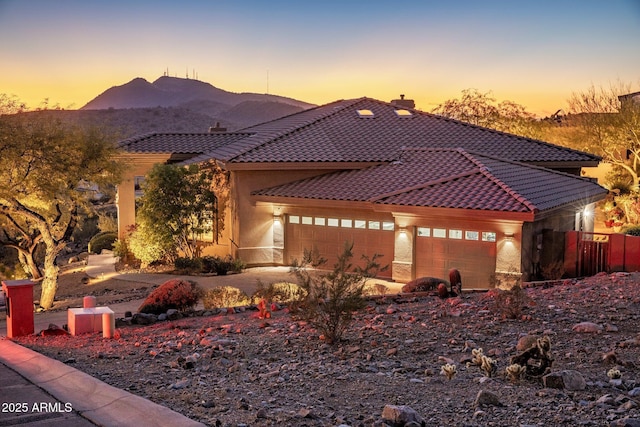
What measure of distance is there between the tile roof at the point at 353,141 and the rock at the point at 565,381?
18.1m

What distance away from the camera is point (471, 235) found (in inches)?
819

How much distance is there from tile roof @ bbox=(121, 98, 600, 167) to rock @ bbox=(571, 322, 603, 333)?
52.3ft

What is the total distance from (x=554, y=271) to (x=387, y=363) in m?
13.1

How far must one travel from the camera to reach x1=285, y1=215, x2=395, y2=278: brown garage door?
2278 centimetres

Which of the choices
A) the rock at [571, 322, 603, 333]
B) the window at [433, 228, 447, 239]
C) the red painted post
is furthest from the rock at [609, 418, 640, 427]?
the window at [433, 228, 447, 239]

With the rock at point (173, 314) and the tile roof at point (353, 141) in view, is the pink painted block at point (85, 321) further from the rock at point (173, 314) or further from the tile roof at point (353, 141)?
the tile roof at point (353, 141)

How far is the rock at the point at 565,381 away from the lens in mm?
7328

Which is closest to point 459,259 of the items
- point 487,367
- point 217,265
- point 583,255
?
point 583,255

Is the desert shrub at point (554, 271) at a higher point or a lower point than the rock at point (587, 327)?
lower

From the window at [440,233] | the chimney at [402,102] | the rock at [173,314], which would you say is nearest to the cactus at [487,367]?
the rock at [173,314]

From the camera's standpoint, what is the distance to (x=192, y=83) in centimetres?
12631

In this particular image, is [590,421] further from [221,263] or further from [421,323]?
[221,263]

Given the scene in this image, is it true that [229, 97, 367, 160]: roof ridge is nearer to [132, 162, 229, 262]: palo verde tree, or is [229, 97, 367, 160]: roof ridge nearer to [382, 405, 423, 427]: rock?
[132, 162, 229, 262]: palo verde tree

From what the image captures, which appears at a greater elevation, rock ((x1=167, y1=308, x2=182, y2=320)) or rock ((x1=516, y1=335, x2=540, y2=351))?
rock ((x1=516, y1=335, x2=540, y2=351))
